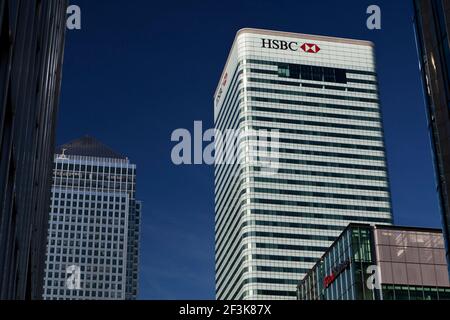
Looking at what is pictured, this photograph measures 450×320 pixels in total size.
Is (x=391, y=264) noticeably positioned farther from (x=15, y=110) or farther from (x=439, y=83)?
(x=15, y=110)

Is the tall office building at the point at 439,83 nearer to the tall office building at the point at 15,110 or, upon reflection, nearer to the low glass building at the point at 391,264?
the tall office building at the point at 15,110

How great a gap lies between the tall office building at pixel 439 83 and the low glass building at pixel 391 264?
5144cm

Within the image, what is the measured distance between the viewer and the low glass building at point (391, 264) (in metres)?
94.6

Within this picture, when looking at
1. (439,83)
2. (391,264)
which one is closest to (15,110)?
(439,83)

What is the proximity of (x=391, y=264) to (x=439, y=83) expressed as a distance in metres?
58.1

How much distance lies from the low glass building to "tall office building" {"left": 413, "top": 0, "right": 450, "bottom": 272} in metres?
51.4

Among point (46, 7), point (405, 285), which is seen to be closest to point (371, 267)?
point (405, 285)

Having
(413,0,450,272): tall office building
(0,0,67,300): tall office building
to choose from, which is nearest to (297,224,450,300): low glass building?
(413,0,450,272): tall office building

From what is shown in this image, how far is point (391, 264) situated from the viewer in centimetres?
9625

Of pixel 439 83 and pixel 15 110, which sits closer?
pixel 15 110

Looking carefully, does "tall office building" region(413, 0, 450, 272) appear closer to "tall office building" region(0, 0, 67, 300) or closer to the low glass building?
"tall office building" region(0, 0, 67, 300)

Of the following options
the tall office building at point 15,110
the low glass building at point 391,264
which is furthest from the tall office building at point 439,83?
the low glass building at point 391,264
